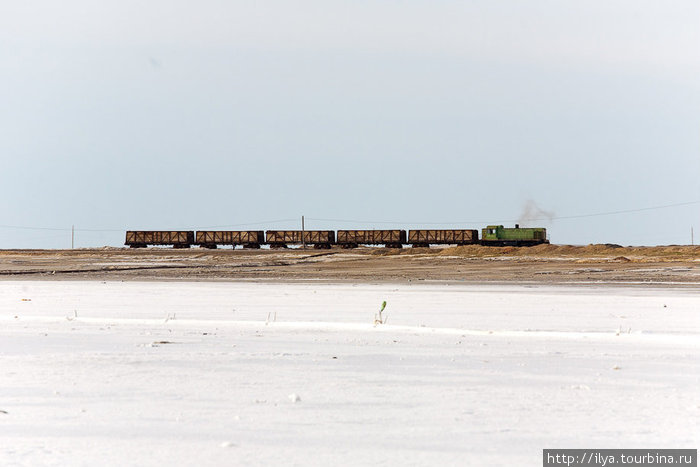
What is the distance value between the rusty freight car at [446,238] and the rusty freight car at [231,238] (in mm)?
17262

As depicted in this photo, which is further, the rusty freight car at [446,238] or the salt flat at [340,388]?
the rusty freight car at [446,238]

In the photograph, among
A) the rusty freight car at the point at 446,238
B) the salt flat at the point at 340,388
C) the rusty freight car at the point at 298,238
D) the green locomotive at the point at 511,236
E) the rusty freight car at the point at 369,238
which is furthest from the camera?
the rusty freight car at the point at 298,238

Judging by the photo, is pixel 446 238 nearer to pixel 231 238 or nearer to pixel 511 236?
pixel 511 236

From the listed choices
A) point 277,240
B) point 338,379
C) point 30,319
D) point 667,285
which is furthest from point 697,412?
point 277,240

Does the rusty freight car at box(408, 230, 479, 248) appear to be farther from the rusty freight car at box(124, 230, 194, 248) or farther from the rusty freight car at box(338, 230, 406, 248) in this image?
the rusty freight car at box(124, 230, 194, 248)

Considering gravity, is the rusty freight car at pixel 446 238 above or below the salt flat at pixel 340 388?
above

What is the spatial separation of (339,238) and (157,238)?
2254 cm

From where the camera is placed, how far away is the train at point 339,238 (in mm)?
77812

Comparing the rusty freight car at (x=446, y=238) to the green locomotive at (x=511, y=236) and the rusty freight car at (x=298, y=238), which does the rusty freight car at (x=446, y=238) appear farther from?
the rusty freight car at (x=298, y=238)

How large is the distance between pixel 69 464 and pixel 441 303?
11.6 m

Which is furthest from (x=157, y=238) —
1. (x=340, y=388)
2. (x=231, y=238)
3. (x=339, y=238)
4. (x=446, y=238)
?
(x=340, y=388)

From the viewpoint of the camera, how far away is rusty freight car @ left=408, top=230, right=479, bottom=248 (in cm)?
8525

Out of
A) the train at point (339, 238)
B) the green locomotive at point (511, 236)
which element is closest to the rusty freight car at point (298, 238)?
the train at point (339, 238)

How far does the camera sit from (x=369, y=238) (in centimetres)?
8800
